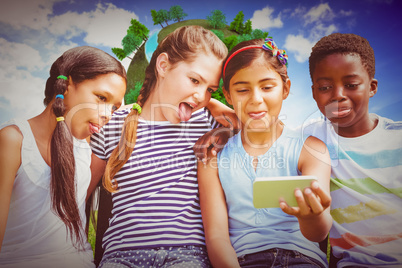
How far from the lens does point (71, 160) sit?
1850mm

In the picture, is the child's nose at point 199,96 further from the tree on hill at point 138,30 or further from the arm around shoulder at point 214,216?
the tree on hill at point 138,30

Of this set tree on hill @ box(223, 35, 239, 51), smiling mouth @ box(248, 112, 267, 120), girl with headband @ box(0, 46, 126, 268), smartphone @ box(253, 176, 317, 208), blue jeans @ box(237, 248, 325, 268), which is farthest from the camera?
tree on hill @ box(223, 35, 239, 51)

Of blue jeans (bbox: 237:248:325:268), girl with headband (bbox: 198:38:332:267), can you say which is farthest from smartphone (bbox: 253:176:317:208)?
blue jeans (bbox: 237:248:325:268)

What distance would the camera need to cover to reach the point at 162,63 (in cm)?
197

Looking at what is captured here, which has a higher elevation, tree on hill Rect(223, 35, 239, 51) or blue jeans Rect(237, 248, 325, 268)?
tree on hill Rect(223, 35, 239, 51)

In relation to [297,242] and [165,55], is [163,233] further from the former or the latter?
[165,55]

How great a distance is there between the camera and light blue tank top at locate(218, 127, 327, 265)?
1.72 metres

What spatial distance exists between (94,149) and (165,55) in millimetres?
784

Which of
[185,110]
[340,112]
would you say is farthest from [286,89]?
[185,110]

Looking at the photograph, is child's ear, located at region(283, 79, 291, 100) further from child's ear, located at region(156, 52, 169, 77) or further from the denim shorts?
the denim shorts

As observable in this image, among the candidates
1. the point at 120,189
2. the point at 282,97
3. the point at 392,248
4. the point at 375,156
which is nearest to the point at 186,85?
the point at 282,97

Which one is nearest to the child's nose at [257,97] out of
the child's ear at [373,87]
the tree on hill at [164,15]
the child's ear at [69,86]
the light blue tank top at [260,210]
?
the light blue tank top at [260,210]

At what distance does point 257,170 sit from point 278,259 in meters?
0.52

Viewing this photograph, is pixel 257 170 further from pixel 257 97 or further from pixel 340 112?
pixel 340 112
